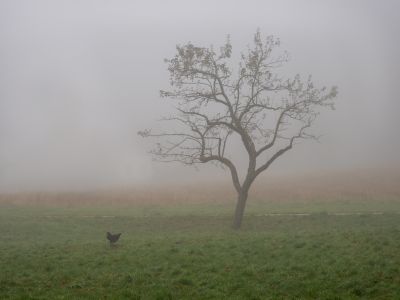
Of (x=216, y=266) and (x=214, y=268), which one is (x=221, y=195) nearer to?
(x=216, y=266)

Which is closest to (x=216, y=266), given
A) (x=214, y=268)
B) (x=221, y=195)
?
(x=214, y=268)

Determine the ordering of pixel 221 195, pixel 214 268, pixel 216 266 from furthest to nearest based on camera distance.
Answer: pixel 221 195, pixel 216 266, pixel 214 268

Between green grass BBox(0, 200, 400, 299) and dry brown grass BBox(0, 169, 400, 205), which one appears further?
dry brown grass BBox(0, 169, 400, 205)

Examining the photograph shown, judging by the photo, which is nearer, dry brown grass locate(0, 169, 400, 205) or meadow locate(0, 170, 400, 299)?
meadow locate(0, 170, 400, 299)

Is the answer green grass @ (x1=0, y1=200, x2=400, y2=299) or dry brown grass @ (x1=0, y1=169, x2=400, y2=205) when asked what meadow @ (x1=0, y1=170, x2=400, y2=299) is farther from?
dry brown grass @ (x1=0, y1=169, x2=400, y2=205)

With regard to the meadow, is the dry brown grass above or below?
above

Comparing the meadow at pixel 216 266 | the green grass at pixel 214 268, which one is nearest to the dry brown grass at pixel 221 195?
the meadow at pixel 216 266

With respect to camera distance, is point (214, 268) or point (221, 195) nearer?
point (214, 268)

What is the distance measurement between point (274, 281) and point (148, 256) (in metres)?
6.45

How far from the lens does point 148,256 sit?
19047 mm

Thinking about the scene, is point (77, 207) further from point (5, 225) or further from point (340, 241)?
point (340, 241)

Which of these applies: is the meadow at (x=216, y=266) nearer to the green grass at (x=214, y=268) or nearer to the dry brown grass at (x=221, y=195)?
the green grass at (x=214, y=268)

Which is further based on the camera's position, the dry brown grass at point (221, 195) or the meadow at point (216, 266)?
the dry brown grass at point (221, 195)

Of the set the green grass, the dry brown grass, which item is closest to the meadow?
the green grass
